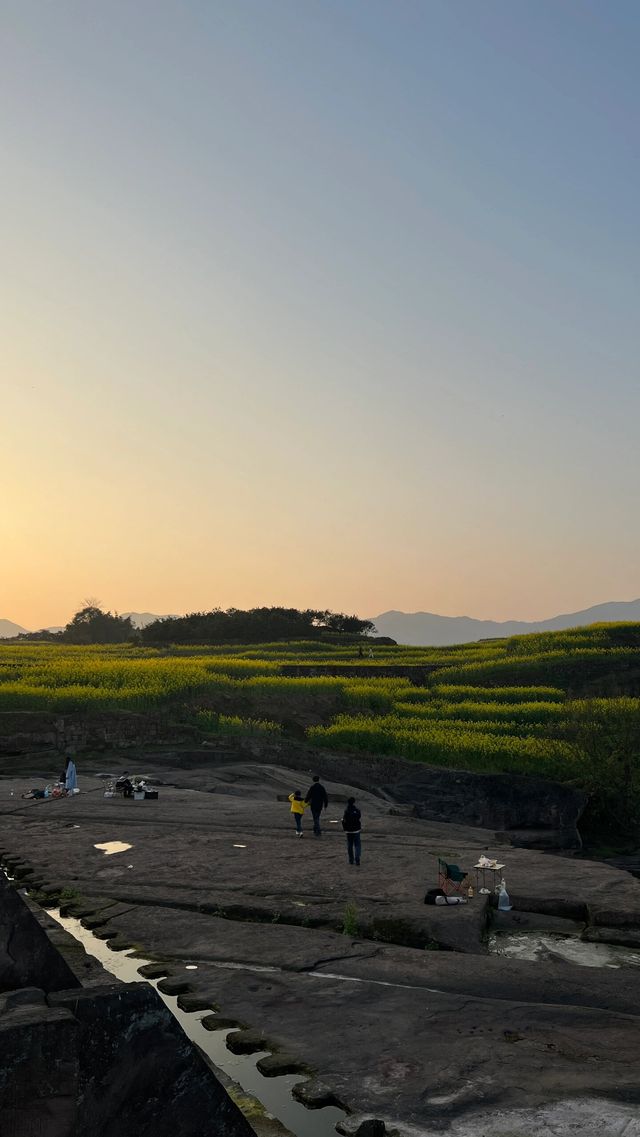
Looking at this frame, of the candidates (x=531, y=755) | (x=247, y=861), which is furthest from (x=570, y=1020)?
(x=531, y=755)

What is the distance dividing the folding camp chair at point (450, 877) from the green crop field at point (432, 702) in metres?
15.2

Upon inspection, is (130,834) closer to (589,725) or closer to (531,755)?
(531,755)

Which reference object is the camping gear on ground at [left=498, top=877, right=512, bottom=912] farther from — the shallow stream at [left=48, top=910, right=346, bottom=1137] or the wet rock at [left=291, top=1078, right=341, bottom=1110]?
the wet rock at [left=291, top=1078, right=341, bottom=1110]

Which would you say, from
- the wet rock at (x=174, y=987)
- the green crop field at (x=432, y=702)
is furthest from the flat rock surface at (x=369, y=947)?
the green crop field at (x=432, y=702)

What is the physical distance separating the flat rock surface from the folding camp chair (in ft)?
1.36

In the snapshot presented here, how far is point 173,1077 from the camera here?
722cm

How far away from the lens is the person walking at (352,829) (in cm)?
1859

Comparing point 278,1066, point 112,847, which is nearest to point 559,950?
point 278,1066

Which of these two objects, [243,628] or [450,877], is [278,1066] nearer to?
[450,877]

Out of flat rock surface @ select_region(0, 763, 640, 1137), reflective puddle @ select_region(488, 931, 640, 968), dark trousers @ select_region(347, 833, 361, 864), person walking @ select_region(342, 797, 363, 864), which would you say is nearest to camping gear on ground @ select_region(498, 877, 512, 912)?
flat rock surface @ select_region(0, 763, 640, 1137)

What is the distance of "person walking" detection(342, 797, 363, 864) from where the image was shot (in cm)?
1859

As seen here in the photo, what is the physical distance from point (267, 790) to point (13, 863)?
11.4m

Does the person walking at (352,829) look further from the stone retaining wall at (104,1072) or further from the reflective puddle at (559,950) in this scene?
the stone retaining wall at (104,1072)

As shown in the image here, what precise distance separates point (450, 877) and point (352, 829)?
2938 mm
